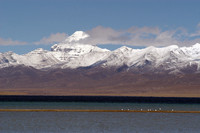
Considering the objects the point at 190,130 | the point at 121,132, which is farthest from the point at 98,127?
the point at 190,130

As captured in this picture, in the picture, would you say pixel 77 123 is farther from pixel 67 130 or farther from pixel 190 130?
pixel 190 130

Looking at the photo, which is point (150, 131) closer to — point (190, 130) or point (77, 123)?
point (190, 130)

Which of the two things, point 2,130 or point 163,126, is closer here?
point 2,130

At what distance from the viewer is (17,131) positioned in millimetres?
56906

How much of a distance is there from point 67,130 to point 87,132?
119 inches

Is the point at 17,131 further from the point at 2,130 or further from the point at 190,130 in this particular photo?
the point at 190,130

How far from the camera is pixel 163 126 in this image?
2662 inches

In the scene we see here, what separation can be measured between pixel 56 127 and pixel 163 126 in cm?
1396

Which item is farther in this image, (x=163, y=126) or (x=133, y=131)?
(x=163, y=126)

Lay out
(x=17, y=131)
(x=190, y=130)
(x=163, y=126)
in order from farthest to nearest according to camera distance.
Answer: (x=163, y=126) → (x=190, y=130) → (x=17, y=131)

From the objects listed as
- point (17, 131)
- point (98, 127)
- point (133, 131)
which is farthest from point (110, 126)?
point (17, 131)

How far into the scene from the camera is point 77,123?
6988 centimetres

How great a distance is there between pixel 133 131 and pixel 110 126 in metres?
6.83

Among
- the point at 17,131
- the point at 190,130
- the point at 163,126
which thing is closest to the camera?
the point at 17,131
